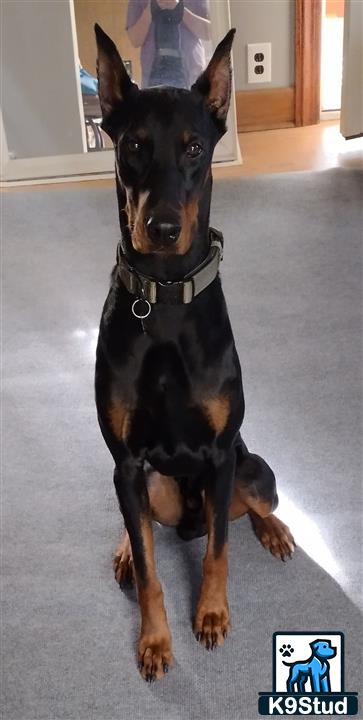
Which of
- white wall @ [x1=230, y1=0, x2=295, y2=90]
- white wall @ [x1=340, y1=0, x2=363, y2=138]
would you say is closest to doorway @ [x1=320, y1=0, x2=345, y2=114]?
white wall @ [x1=230, y1=0, x2=295, y2=90]

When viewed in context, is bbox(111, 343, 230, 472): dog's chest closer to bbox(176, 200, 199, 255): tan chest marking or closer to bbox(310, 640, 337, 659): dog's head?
bbox(176, 200, 199, 255): tan chest marking

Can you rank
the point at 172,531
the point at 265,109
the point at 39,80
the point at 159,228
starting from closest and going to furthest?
the point at 159,228
the point at 172,531
the point at 39,80
the point at 265,109

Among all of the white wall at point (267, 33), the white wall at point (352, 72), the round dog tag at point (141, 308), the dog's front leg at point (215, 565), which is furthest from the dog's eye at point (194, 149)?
the white wall at point (267, 33)

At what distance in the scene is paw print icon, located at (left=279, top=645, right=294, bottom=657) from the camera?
1526 mm

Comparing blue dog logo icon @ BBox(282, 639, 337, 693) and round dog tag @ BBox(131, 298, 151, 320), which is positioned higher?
round dog tag @ BBox(131, 298, 151, 320)

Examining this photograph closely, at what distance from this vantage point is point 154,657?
4.91 ft

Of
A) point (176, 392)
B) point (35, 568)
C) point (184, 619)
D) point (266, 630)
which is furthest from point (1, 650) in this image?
point (176, 392)

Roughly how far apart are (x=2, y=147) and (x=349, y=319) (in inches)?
74.8

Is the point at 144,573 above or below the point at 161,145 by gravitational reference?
below

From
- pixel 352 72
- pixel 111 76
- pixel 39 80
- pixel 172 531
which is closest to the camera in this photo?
pixel 111 76

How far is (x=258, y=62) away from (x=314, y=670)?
294 centimetres

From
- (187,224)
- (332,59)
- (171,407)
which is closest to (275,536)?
(171,407)

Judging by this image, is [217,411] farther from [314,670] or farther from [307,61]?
[307,61]

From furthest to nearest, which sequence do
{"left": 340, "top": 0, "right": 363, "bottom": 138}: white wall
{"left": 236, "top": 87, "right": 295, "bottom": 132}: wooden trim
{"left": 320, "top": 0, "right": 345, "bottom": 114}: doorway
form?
{"left": 320, "top": 0, "right": 345, "bottom": 114}: doorway
{"left": 236, "top": 87, "right": 295, "bottom": 132}: wooden trim
{"left": 340, "top": 0, "right": 363, "bottom": 138}: white wall
